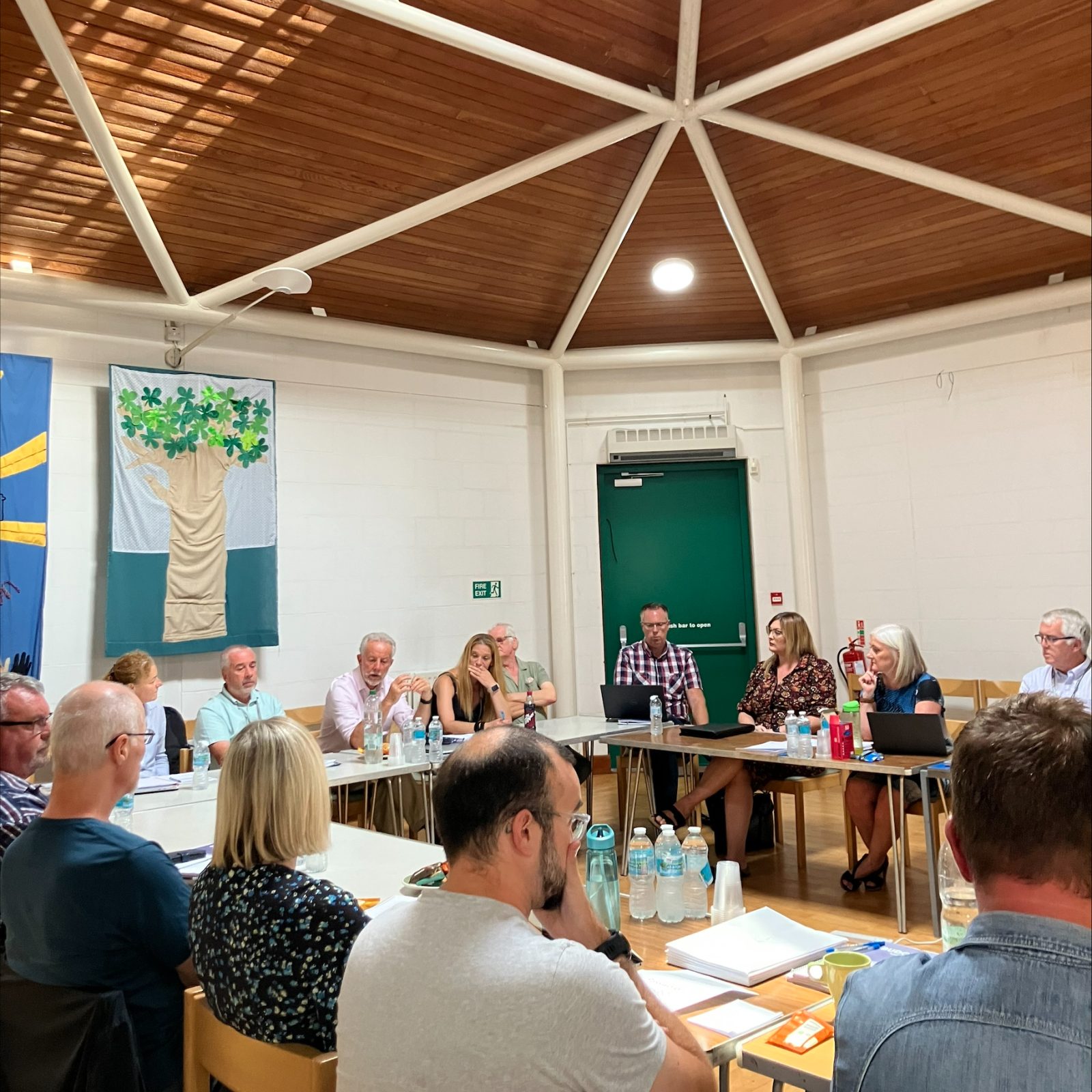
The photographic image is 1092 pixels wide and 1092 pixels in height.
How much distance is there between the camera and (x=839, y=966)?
1642mm

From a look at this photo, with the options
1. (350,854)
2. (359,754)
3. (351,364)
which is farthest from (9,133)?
(350,854)

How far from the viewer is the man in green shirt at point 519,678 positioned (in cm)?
563

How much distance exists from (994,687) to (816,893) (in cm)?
302

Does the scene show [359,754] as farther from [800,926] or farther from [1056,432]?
[1056,432]

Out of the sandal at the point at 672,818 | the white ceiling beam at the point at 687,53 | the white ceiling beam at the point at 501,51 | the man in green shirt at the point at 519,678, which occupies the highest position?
the white ceiling beam at the point at 687,53

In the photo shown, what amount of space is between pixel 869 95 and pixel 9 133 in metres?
4.44

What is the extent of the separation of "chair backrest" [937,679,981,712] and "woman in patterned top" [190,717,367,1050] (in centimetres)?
604

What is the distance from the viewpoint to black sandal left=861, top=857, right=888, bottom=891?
4.64 meters

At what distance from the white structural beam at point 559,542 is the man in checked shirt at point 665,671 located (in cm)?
142

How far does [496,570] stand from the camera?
7.64m

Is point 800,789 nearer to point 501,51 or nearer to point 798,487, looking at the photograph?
point 798,487

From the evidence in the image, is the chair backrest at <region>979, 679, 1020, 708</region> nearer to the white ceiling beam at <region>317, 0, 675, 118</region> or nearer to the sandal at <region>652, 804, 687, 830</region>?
the sandal at <region>652, 804, 687, 830</region>

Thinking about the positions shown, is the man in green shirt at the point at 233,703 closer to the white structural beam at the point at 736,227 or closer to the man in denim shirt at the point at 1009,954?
the white structural beam at the point at 736,227

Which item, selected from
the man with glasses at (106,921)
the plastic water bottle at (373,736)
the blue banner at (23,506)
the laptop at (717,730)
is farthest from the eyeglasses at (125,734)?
the blue banner at (23,506)
